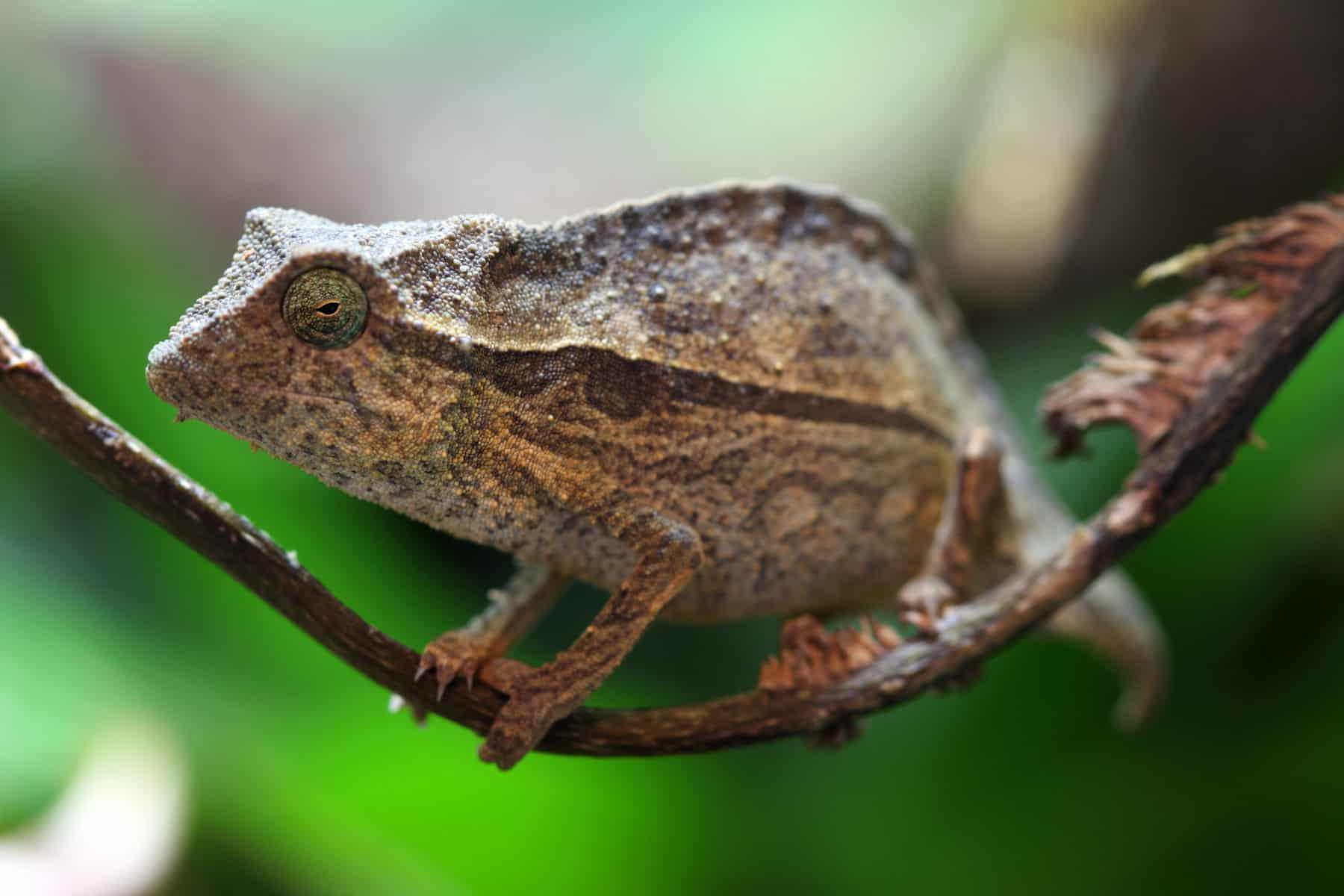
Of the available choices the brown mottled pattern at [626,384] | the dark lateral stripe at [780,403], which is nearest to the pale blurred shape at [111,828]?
the brown mottled pattern at [626,384]

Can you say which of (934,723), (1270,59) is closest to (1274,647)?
(934,723)

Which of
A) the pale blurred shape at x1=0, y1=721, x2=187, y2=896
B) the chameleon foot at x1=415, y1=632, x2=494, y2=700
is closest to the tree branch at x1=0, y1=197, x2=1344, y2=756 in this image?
the chameleon foot at x1=415, y1=632, x2=494, y2=700

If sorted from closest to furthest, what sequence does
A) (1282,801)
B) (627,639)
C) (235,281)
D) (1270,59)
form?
(235,281), (627,639), (1282,801), (1270,59)

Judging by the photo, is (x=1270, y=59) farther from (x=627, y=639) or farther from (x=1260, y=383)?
(x=627, y=639)

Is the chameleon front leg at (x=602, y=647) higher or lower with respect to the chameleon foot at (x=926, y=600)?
lower

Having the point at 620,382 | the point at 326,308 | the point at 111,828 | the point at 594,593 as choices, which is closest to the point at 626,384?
the point at 620,382

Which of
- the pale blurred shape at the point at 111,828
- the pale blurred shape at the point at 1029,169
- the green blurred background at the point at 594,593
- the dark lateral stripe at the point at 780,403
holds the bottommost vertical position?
the pale blurred shape at the point at 111,828

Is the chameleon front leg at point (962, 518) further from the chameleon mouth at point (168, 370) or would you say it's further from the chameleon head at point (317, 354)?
the chameleon mouth at point (168, 370)
